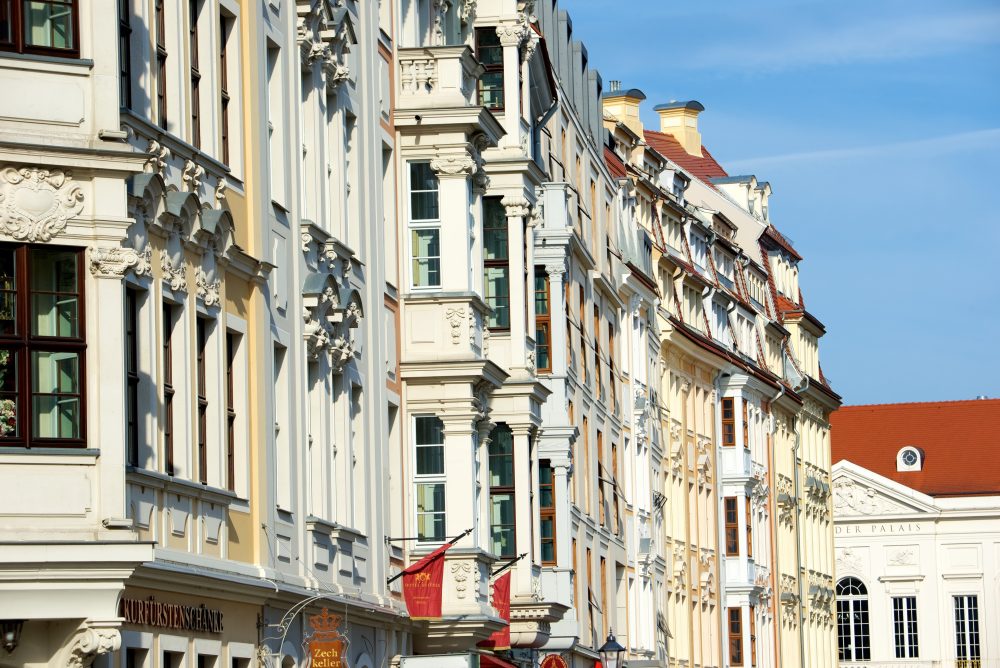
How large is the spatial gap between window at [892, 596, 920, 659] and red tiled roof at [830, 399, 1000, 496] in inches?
236

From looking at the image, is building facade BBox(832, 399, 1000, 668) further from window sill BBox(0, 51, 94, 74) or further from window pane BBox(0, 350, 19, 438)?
window pane BBox(0, 350, 19, 438)

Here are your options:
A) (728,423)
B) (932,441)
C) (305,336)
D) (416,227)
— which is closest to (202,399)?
(305,336)

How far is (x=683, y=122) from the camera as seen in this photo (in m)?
93.6

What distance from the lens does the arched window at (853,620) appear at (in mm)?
112250

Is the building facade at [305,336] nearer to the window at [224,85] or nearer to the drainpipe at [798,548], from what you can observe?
the window at [224,85]

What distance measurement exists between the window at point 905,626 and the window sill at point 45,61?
96674 mm

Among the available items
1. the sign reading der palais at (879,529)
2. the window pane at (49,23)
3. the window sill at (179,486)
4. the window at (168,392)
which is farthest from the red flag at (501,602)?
the sign reading der palais at (879,529)

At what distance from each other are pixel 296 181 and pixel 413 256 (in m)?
6.51

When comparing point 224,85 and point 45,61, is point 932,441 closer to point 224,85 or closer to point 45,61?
point 224,85

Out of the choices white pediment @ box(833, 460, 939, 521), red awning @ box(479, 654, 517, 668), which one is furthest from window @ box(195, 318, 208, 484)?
white pediment @ box(833, 460, 939, 521)

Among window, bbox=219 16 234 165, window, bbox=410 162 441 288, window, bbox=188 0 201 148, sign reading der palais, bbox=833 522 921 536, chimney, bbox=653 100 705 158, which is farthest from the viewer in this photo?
sign reading der palais, bbox=833 522 921 536

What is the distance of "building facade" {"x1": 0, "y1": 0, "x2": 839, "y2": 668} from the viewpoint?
18953 millimetres

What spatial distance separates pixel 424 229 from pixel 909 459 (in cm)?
8983

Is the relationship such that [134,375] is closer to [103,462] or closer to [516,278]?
[103,462]
